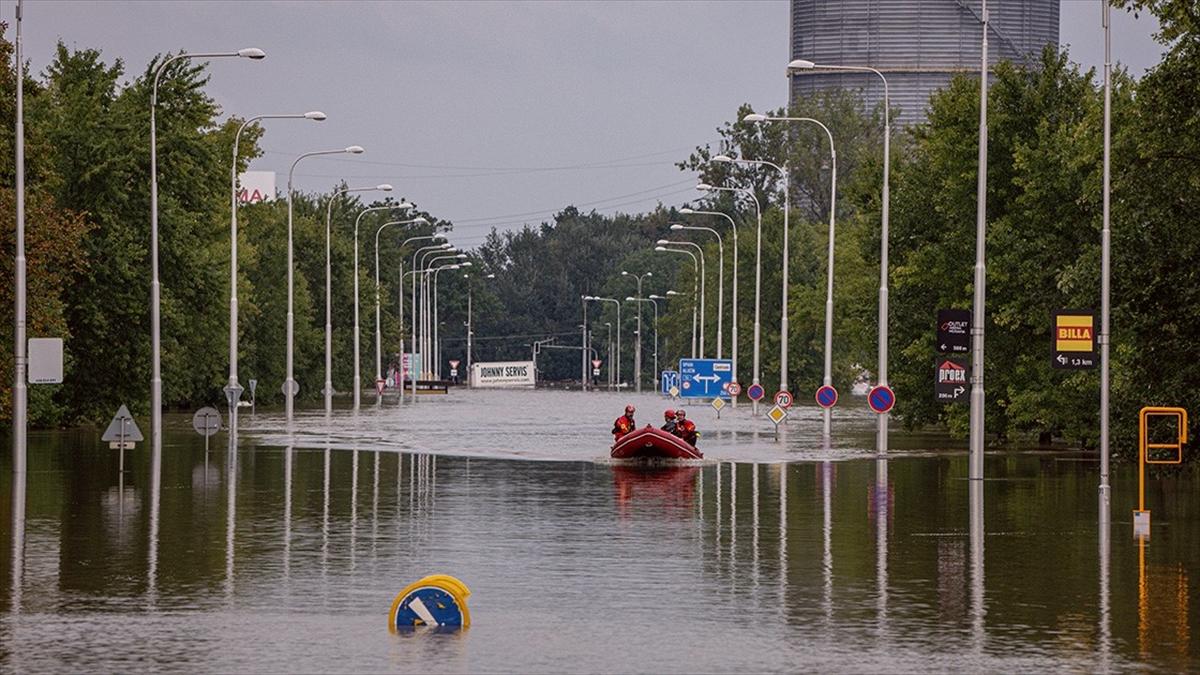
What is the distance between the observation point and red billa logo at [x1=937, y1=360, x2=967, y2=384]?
40.8 metres

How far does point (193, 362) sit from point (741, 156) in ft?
317

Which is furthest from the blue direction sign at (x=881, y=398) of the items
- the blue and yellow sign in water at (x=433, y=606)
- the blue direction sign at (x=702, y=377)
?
the blue direction sign at (x=702, y=377)

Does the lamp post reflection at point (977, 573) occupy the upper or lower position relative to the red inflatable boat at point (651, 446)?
lower

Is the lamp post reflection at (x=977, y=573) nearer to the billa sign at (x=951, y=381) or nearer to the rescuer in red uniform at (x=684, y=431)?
the billa sign at (x=951, y=381)

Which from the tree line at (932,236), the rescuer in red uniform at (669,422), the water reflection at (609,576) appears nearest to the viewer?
the water reflection at (609,576)

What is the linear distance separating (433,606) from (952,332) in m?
25.9

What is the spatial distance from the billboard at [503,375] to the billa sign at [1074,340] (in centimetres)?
16234

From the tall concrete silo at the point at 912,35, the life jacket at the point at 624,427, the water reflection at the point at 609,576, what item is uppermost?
the tall concrete silo at the point at 912,35

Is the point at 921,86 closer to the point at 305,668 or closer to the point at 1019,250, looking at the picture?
the point at 1019,250

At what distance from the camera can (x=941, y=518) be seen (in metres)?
28.8

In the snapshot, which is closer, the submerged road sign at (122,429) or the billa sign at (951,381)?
the submerged road sign at (122,429)

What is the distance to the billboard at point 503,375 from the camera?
194 meters

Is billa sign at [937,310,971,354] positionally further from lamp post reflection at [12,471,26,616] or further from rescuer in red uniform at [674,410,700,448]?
lamp post reflection at [12,471,26,616]

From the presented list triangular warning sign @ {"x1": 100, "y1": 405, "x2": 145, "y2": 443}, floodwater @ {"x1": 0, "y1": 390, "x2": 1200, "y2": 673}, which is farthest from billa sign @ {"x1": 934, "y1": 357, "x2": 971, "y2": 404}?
triangular warning sign @ {"x1": 100, "y1": 405, "x2": 145, "y2": 443}
